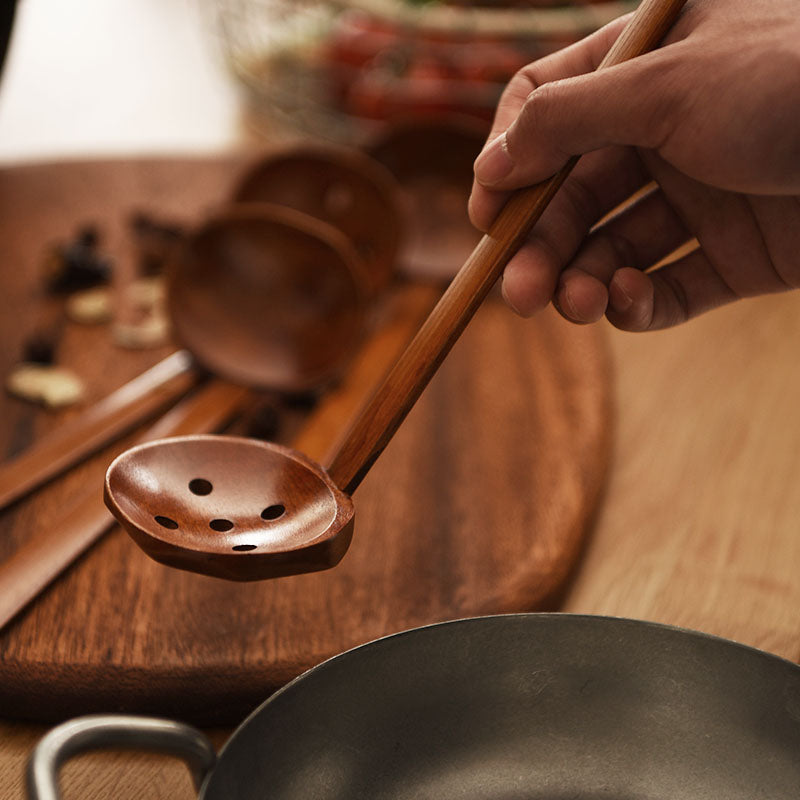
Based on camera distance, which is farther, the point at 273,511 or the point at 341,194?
the point at 341,194

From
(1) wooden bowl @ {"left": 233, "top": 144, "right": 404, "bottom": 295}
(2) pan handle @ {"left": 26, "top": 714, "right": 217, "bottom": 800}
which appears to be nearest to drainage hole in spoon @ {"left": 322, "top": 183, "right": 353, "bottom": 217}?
(1) wooden bowl @ {"left": 233, "top": 144, "right": 404, "bottom": 295}

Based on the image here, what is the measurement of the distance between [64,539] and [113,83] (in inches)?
38.2

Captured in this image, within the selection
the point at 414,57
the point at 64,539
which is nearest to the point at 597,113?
the point at 64,539

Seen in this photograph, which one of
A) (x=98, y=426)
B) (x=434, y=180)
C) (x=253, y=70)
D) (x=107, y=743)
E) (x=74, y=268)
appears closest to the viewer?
(x=107, y=743)

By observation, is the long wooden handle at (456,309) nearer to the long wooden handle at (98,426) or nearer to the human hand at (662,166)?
the human hand at (662,166)

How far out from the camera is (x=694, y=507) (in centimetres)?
58

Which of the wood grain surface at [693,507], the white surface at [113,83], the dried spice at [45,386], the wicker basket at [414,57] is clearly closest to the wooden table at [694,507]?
the wood grain surface at [693,507]

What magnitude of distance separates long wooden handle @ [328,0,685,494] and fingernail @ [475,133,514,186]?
13 millimetres

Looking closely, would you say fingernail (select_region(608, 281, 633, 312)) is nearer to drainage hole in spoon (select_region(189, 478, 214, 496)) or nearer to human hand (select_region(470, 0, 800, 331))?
human hand (select_region(470, 0, 800, 331))

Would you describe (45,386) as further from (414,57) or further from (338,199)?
(414,57)

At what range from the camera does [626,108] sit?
38 cm

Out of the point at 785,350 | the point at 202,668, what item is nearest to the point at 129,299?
the point at 202,668

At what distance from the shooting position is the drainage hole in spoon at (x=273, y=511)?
1.32ft

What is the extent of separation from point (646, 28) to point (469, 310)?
123 millimetres
